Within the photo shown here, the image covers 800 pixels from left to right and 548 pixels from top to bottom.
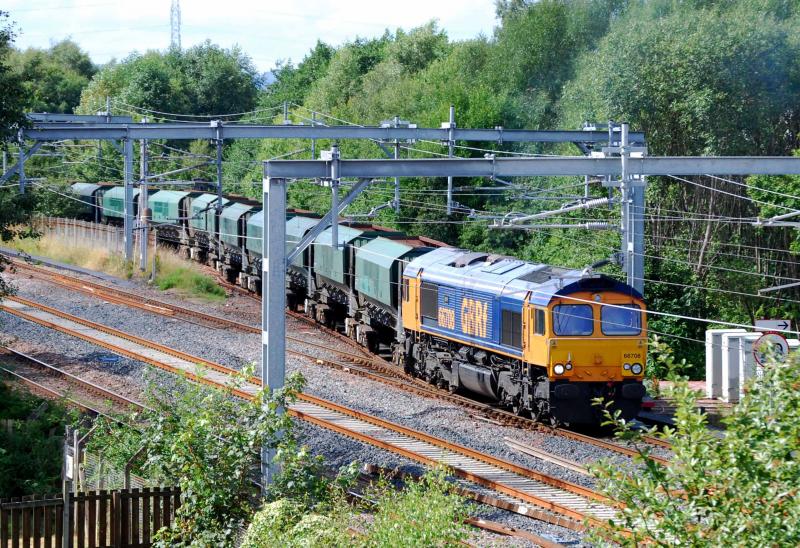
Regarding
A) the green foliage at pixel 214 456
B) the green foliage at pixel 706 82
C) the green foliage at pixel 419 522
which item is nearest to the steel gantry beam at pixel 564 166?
the green foliage at pixel 214 456

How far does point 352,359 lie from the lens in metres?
25.4

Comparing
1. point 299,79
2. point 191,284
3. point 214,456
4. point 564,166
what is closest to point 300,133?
point 191,284

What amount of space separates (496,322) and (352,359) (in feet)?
22.6

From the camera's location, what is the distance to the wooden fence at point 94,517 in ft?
40.6

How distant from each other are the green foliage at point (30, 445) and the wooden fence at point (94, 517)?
3526 millimetres

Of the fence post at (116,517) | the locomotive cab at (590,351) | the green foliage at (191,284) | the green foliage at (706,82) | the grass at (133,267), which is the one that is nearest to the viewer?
the fence post at (116,517)

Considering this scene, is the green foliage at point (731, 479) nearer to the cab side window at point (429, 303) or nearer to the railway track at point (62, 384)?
the railway track at point (62, 384)

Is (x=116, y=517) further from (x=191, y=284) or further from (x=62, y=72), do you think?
(x=62, y=72)

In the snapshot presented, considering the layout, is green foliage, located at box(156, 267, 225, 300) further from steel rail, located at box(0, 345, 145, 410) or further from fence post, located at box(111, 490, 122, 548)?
fence post, located at box(111, 490, 122, 548)

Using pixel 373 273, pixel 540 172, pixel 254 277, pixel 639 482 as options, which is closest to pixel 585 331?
pixel 540 172

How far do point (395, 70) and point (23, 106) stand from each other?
39.5m

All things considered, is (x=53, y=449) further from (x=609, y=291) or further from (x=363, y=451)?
(x=609, y=291)

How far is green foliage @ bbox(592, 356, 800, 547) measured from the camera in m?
6.39

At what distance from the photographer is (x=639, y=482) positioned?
6922mm
